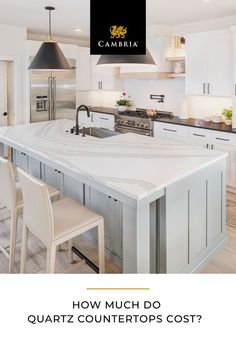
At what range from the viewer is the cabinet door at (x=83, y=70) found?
6.24 metres

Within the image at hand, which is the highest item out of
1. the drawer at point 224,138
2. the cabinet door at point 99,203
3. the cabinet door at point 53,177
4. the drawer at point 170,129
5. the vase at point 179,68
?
the vase at point 179,68

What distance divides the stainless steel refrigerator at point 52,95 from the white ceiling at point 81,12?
79cm

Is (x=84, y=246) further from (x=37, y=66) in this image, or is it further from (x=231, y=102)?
(x=231, y=102)

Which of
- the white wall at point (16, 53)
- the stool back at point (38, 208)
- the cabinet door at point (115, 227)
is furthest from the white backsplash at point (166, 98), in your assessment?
the stool back at point (38, 208)

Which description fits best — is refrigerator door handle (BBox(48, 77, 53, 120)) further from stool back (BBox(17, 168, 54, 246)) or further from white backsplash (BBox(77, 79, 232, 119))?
stool back (BBox(17, 168, 54, 246))

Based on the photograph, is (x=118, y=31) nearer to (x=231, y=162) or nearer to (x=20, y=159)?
(x=20, y=159)

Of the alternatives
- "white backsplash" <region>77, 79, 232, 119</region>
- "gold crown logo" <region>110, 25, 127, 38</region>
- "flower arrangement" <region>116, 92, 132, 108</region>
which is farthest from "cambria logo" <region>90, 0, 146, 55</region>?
"flower arrangement" <region>116, 92, 132, 108</region>

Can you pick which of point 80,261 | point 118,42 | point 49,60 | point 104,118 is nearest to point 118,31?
point 118,42

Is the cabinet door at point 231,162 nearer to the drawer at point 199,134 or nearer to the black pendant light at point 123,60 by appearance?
the drawer at point 199,134

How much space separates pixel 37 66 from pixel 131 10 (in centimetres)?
151

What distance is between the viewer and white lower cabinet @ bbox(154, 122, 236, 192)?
13.6 feet

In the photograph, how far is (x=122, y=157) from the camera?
255 cm

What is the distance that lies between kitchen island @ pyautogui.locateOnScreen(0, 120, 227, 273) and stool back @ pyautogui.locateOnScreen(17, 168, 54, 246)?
1.13 ft

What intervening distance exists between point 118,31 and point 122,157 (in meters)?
0.98
